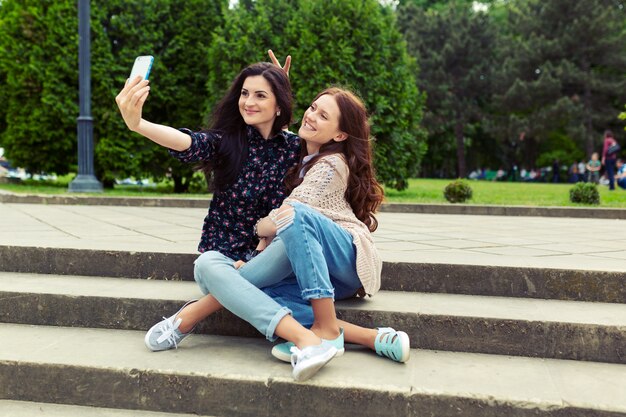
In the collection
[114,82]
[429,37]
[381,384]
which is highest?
[429,37]

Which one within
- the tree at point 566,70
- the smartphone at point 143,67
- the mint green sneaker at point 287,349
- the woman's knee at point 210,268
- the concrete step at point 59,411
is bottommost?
the concrete step at point 59,411

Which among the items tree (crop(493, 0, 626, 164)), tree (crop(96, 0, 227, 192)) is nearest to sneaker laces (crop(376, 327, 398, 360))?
tree (crop(96, 0, 227, 192))

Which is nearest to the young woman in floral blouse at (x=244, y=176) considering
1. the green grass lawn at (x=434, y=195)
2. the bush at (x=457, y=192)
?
the green grass lawn at (x=434, y=195)

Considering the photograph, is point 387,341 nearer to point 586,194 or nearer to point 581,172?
point 586,194

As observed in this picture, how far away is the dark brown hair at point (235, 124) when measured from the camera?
3.14 metres

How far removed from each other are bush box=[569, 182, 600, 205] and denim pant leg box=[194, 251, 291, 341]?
29.4 feet

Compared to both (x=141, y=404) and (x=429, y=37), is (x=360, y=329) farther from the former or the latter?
(x=429, y=37)

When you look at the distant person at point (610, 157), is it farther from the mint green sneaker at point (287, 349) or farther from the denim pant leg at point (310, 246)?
the mint green sneaker at point (287, 349)

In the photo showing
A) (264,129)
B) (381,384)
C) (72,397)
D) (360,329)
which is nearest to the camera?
(381,384)

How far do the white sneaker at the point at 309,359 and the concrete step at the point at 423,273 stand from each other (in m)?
1.03

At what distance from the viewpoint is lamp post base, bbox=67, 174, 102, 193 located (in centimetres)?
1061

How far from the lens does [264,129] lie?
3234 millimetres

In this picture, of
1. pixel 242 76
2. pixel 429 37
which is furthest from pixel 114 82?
pixel 429 37

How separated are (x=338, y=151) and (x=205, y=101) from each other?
9780mm
